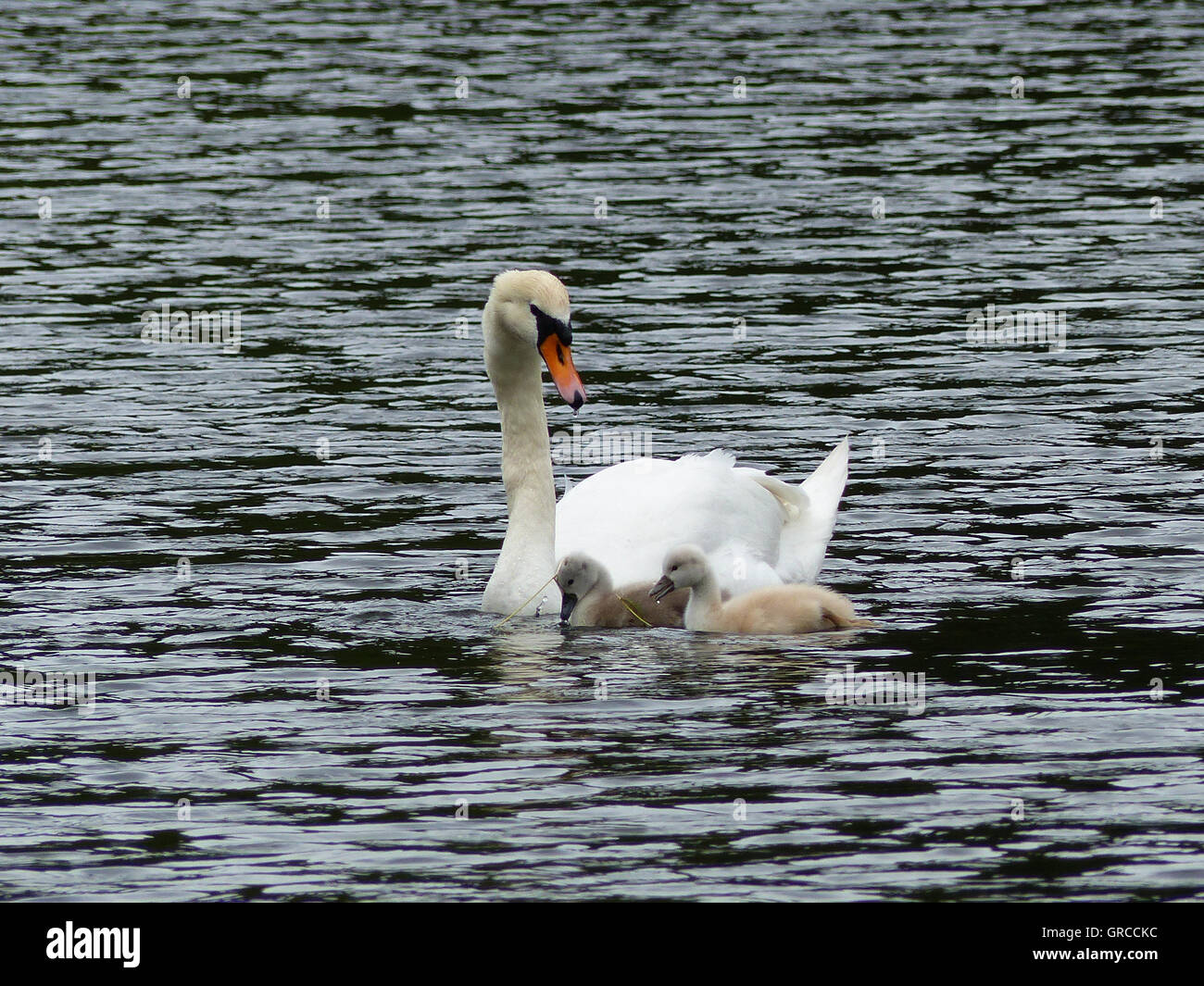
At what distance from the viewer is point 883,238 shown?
72.6ft

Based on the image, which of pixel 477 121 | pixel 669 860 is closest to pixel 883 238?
pixel 477 121

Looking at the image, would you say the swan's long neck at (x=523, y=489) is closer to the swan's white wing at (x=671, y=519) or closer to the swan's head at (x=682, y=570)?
the swan's white wing at (x=671, y=519)

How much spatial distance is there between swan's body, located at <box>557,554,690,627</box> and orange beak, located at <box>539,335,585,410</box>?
840 mm

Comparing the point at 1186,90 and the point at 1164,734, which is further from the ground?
the point at 1186,90

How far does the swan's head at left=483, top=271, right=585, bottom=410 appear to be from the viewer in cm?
1178

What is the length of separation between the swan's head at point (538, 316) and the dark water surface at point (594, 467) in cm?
138

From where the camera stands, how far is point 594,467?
624 inches

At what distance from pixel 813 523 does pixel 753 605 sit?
150 cm

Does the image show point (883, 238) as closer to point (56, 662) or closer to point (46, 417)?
point (46, 417)

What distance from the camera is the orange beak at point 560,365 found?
38.0 feet

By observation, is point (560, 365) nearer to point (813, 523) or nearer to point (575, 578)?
point (575, 578)

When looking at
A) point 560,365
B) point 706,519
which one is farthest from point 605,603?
point 560,365
